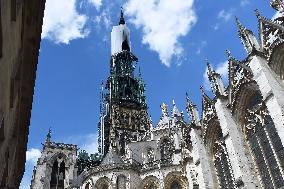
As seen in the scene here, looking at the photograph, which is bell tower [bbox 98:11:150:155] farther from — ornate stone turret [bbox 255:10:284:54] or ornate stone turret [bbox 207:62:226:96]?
ornate stone turret [bbox 255:10:284:54]

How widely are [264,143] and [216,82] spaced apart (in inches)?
257

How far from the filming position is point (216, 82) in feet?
80.2

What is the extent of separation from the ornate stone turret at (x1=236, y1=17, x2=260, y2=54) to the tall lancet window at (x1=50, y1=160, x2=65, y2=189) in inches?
1224

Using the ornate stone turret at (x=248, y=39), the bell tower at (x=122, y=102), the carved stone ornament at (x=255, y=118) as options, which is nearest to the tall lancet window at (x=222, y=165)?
the carved stone ornament at (x=255, y=118)

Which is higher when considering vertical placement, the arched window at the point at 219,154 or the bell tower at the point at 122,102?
the bell tower at the point at 122,102

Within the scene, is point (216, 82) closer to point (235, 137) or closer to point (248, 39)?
point (248, 39)

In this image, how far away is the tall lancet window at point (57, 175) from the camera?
142ft

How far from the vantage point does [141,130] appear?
53.7m

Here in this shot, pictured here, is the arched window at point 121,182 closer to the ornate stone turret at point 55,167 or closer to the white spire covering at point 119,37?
the ornate stone turret at point 55,167

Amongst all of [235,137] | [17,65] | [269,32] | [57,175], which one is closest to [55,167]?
[57,175]

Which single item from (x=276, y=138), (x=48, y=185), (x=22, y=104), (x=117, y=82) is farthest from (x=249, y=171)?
(x=117, y=82)

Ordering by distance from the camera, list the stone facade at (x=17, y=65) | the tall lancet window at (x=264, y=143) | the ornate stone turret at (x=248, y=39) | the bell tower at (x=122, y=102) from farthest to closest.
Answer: the bell tower at (x=122, y=102) < the ornate stone turret at (x=248, y=39) < the tall lancet window at (x=264, y=143) < the stone facade at (x=17, y=65)

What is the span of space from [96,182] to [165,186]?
5904 mm

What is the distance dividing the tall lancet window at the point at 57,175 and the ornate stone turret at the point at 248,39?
31092mm
